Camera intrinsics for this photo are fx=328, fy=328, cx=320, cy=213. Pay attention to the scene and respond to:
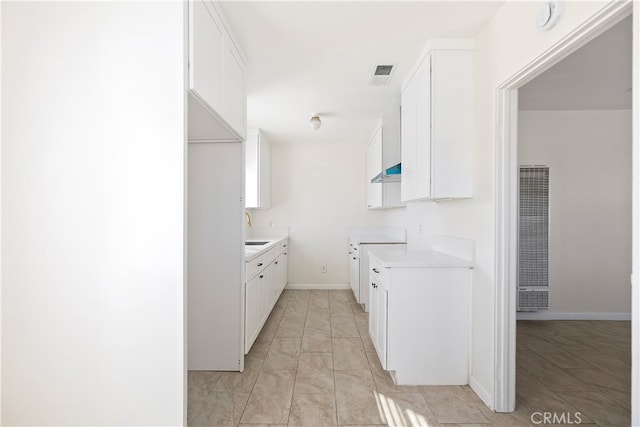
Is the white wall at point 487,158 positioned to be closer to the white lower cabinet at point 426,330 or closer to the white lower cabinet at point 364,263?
the white lower cabinet at point 426,330

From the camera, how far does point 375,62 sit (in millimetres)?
2539

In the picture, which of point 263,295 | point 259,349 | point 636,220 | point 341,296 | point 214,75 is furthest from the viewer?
point 341,296

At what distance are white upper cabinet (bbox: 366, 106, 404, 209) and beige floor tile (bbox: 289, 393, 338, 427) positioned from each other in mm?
2276

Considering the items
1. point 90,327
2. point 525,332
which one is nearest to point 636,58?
point 90,327

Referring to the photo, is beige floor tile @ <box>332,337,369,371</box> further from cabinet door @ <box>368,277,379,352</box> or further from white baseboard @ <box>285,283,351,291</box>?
white baseboard @ <box>285,283,351,291</box>

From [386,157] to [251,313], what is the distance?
7.75 ft

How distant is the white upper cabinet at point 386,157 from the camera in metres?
3.91

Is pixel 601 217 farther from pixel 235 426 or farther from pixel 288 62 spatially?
pixel 235 426

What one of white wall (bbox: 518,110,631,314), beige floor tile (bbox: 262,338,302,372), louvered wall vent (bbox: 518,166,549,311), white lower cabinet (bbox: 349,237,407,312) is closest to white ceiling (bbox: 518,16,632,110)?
white wall (bbox: 518,110,631,314)

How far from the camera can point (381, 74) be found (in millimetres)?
2736

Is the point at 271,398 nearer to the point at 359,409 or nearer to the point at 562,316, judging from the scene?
A: the point at 359,409

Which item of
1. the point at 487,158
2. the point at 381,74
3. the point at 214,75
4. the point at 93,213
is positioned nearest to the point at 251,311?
the point at 93,213

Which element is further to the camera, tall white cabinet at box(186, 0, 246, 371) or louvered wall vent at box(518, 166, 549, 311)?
louvered wall vent at box(518, 166, 549, 311)

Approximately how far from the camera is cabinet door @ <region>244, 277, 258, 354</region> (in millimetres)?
2660
